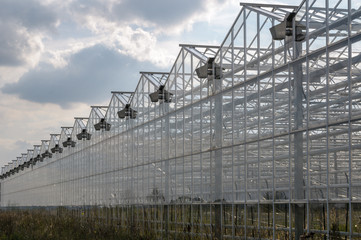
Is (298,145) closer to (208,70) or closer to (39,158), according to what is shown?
(208,70)

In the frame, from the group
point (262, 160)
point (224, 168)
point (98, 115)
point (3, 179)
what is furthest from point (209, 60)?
point (3, 179)

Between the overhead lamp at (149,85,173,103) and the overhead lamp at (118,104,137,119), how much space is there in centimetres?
340

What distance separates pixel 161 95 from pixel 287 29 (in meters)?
10.4

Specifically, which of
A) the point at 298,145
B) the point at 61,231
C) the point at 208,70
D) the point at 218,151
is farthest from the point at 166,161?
the point at 298,145

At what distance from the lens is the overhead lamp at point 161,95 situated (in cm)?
2318

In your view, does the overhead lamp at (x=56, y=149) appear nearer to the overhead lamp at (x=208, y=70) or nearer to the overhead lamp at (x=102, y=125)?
the overhead lamp at (x=102, y=125)

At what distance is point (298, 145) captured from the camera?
1366 centimetres

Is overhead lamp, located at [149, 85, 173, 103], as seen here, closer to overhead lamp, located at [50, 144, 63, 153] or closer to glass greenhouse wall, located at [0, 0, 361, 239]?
glass greenhouse wall, located at [0, 0, 361, 239]

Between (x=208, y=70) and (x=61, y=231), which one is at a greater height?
(x=208, y=70)

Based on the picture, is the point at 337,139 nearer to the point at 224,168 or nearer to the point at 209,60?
the point at 224,168

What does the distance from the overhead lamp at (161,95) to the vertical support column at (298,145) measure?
31.7 ft

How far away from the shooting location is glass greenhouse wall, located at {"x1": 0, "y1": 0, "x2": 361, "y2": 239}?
40.6 feet

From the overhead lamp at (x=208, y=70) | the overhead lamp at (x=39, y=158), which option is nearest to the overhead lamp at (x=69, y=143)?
the overhead lamp at (x=39, y=158)

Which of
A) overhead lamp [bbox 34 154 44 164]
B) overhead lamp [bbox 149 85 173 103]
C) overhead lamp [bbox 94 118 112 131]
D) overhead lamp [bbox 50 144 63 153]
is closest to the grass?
overhead lamp [bbox 149 85 173 103]
